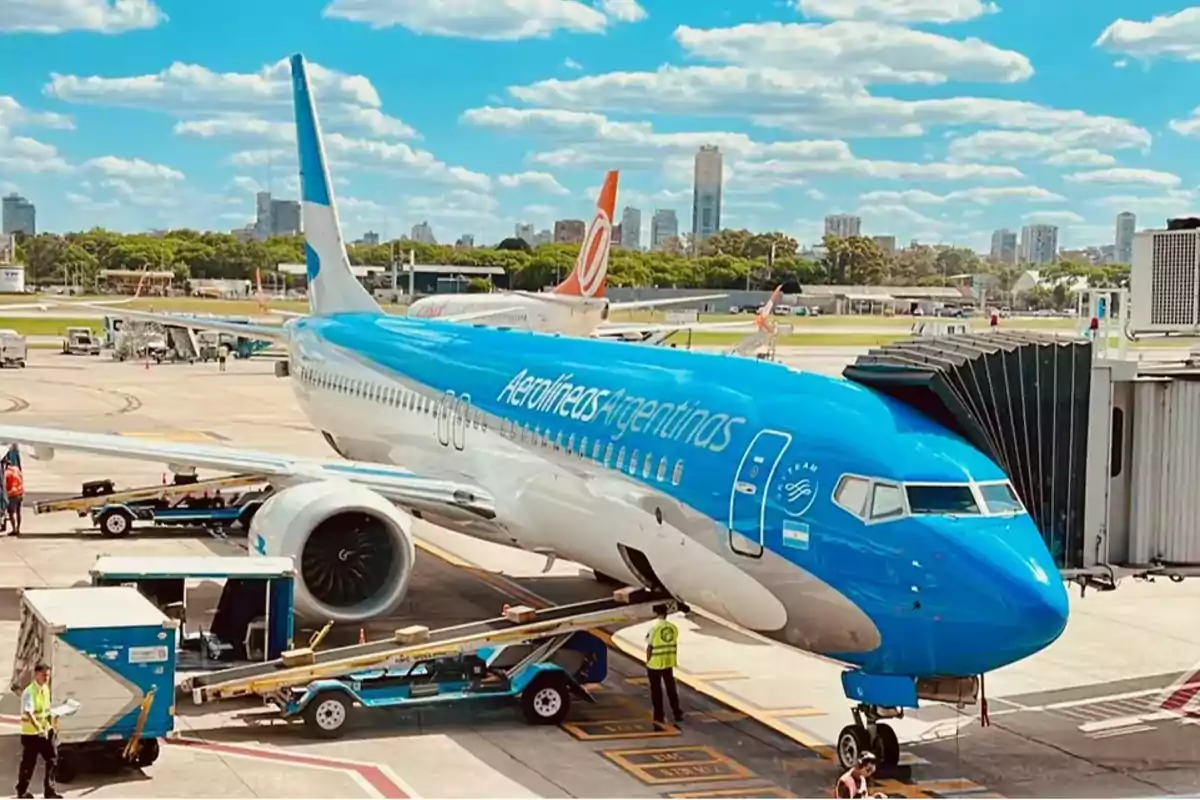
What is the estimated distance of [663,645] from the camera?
53.9 ft

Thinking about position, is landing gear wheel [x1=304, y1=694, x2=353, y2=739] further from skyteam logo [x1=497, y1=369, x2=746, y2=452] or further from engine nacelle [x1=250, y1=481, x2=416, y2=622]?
skyteam logo [x1=497, y1=369, x2=746, y2=452]

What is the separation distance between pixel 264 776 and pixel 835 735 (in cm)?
597

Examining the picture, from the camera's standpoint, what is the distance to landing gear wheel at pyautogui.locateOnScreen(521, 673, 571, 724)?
16.5m

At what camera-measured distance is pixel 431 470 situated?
78.9 ft

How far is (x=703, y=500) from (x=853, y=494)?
2.15 m

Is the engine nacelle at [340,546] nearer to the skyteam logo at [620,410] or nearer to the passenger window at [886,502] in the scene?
the skyteam logo at [620,410]

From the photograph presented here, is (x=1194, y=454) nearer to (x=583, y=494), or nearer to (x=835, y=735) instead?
(x=835, y=735)

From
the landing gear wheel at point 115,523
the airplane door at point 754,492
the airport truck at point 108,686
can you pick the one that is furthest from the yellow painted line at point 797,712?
the landing gear wheel at point 115,523

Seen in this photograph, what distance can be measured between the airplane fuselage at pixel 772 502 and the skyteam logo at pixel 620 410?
0.03 m

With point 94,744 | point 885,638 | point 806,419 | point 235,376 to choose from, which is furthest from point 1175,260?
point 235,376

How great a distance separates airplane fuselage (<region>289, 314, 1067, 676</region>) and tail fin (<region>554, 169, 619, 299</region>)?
129 feet

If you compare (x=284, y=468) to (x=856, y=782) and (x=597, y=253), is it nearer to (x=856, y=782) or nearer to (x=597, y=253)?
(x=856, y=782)

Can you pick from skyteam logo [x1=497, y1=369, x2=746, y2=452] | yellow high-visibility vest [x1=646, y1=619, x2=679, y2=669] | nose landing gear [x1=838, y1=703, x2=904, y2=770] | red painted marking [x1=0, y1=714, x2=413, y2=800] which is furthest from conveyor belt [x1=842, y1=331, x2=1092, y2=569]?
red painted marking [x1=0, y1=714, x2=413, y2=800]

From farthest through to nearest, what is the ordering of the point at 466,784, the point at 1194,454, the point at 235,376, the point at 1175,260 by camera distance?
the point at 235,376 → the point at 1175,260 → the point at 1194,454 → the point at 466,784
